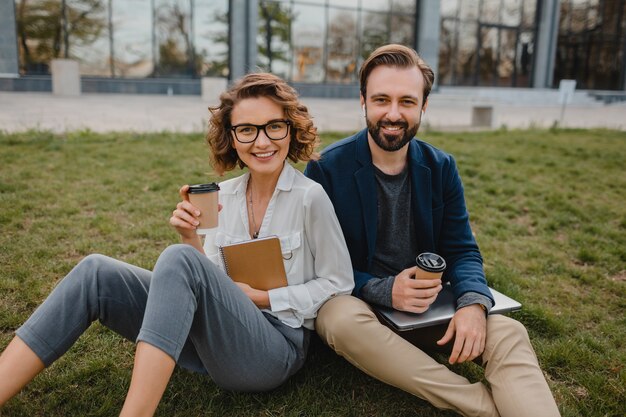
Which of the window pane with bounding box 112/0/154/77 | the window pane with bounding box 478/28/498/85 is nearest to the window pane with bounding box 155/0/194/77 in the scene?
the window pane with bounding box 112/0/154/77

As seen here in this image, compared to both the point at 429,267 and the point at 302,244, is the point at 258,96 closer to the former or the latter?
the point at 302,244

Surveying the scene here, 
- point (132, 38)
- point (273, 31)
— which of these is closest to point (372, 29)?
point (273, 31)

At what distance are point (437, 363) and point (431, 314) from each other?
0.24 meters

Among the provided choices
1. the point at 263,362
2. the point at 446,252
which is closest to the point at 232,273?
the point at 263,362

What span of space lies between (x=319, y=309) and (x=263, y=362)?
356 millimetres

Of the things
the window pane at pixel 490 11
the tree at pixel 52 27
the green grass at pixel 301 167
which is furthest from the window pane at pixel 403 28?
the green grass at pixel 301 167

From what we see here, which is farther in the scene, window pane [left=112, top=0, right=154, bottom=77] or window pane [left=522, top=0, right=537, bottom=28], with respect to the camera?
window pane [left=522, top=0, right=537, bottom=28]

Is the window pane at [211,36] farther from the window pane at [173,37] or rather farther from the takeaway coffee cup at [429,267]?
the takeaway coffee cup at [429,267]

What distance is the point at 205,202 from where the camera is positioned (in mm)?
2055

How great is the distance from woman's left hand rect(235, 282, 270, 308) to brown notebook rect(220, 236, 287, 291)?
5 centimetres

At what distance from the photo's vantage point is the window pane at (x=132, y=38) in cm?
1864

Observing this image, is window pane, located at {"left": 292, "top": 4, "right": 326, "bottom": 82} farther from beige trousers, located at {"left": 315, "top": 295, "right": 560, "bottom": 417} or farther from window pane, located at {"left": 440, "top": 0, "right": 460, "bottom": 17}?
beige trousers, located at {"left": 315, "top": 295, "right": 560, "bottom": 417}

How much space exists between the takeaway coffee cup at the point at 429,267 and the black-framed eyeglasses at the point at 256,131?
0.81 m

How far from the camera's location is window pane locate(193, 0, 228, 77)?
19703 mm
